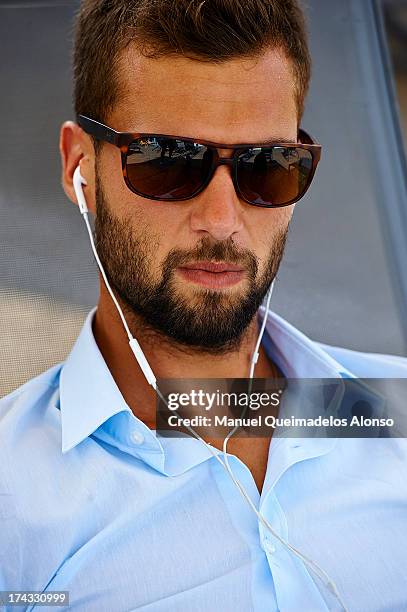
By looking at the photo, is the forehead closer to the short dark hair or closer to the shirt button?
the short dark hair

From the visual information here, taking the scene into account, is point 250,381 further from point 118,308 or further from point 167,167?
point 167,167

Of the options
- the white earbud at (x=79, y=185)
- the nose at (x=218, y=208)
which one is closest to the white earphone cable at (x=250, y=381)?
the white earbud at (x=79, y=185)

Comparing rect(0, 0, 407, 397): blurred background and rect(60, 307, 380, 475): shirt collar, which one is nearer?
rect(60, 307, 380, 475): shirt collar

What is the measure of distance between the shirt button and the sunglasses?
1.19 feet

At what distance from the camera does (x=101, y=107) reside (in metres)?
1.40

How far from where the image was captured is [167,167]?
1250mm

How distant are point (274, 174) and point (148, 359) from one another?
1.31 feet

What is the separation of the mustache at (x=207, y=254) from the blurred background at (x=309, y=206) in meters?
0.36

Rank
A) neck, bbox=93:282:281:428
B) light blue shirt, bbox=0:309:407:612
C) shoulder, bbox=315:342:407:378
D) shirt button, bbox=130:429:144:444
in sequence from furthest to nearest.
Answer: shoulder, bbox=315:342:407:378 → neck, bbox=93:282:281:428 → shirt button, bbox=130:429:144:444 → light blue shirt, bbox=0:309:407:612

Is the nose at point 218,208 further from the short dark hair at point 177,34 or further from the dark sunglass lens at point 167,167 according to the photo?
the short dark hair at point 177,34

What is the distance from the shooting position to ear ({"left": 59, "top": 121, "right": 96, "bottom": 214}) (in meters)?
1.45

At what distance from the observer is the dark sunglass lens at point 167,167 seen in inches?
49.0

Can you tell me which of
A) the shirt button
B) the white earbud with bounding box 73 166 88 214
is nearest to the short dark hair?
the white earbud with bounding box 73 166 88 214

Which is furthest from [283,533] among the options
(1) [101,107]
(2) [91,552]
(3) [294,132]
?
(1) [101,107]
